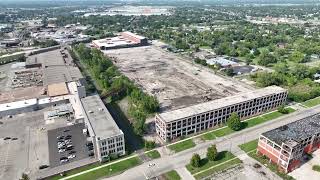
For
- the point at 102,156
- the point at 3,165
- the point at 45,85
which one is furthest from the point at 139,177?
the point at 45,85

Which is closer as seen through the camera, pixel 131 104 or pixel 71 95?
pixel 131 104

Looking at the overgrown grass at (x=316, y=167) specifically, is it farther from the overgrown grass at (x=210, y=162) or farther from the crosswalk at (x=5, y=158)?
the crosswalk at (x=5, y=158)

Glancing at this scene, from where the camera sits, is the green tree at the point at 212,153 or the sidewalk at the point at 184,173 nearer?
the sidewalk at the point at 184,173

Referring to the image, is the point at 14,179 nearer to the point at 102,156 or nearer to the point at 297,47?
the point at 102,156

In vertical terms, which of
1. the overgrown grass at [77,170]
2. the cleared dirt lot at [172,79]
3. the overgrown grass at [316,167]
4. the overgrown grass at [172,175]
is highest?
the cleared dirt lot at [172,79]

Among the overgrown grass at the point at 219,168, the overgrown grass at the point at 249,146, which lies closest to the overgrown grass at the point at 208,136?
the overgrown grass at the point at 249,146

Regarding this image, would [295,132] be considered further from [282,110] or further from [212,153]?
[282,110]

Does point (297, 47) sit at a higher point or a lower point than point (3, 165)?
higher
